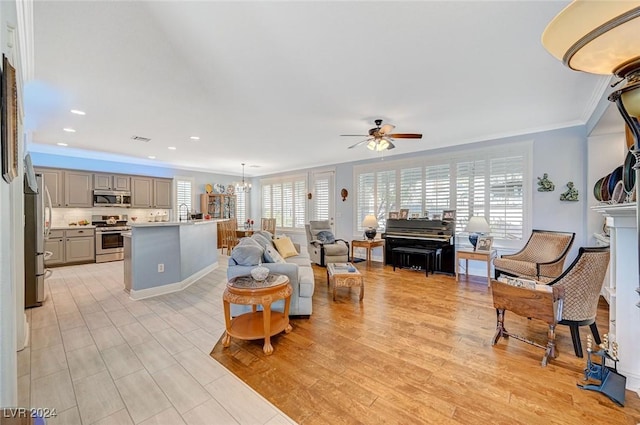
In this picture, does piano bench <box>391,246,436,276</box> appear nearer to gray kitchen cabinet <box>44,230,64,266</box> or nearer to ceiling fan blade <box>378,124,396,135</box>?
ceiling fan blade <box>378,124,396,135</box>

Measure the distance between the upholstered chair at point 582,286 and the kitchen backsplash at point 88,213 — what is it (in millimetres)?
8572

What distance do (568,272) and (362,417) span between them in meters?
2.19

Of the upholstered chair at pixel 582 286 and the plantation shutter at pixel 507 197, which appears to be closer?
the upholstered chair at pixel 582 286

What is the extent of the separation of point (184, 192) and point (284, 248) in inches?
201

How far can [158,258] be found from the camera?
13.0 ft

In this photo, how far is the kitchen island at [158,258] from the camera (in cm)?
375

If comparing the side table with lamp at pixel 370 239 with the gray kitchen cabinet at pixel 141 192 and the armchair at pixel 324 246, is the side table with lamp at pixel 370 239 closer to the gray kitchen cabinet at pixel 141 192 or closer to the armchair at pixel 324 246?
the armchair at pixel 324 246

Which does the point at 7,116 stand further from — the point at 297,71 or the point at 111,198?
the point at 111,198

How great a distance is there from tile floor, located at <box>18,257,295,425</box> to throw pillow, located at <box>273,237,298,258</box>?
4.20 ft

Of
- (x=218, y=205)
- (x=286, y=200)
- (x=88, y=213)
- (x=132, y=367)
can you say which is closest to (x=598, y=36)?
(x=132, y=367)

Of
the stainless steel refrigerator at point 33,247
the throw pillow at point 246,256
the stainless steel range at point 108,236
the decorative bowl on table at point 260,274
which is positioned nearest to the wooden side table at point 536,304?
the decorative bowl on table at point 260,274

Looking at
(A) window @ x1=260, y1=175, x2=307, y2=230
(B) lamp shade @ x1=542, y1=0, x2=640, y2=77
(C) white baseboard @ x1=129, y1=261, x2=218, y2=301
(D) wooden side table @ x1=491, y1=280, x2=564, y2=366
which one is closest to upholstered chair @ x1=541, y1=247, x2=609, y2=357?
(D) wooden side table @ x1=491, y1=280, x2=564, y2=366

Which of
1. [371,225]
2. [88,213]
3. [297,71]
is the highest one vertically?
[297,71]

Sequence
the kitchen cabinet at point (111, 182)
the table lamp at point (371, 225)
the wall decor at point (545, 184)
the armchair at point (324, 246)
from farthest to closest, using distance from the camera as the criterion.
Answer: the kitchen cabinet at point (111, 182)
the table lamp at point (371, 225)
the armchair at point (324, 246)
the wall decor at point (545, 184)
